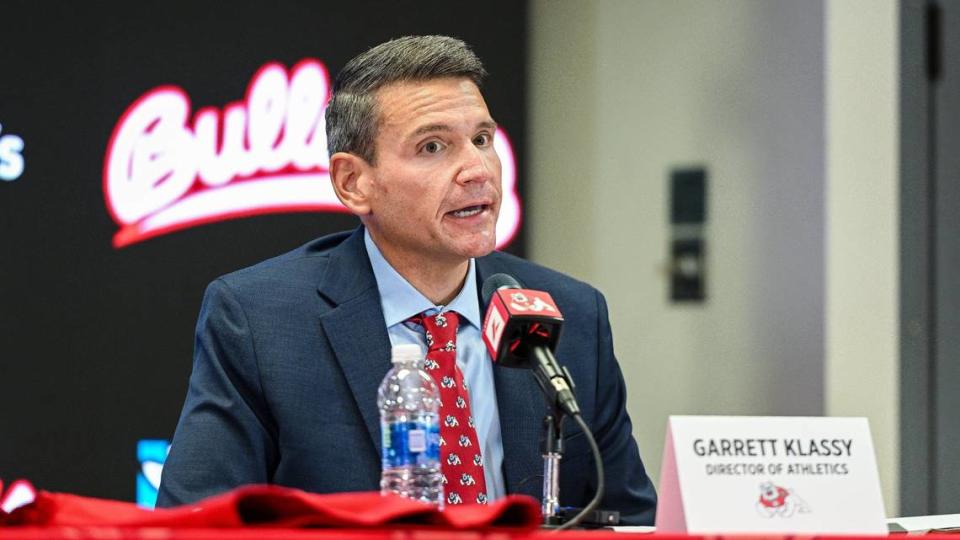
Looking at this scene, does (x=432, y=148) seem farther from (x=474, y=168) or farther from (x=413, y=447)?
(x=413, y=447)

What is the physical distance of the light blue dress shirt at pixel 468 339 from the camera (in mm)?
2160

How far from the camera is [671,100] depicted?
4746 mm

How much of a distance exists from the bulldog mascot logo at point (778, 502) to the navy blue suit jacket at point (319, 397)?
2.46 ft

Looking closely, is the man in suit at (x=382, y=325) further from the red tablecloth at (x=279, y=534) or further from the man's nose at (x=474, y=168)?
the red tablecloth at (x=279, y=534)

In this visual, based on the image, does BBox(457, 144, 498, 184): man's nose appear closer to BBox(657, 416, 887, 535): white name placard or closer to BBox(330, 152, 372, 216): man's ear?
BBox(330, 152, 372, 216): man's ear

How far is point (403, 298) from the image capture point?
2248mm

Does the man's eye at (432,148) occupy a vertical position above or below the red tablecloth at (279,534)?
above

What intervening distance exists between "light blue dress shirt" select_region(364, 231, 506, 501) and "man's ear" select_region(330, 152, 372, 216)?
107 mm

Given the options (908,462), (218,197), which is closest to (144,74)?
(218,197)

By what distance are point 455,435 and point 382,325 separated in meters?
0.23

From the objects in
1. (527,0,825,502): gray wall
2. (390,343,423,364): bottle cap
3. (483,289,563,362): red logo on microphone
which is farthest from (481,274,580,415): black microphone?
(527,0,825,502): gray wall

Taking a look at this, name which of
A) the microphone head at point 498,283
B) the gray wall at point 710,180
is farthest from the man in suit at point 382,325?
the gray wall at point 710,180

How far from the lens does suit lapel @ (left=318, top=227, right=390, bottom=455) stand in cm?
207

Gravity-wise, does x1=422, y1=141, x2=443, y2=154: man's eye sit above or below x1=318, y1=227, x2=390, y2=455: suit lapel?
above
